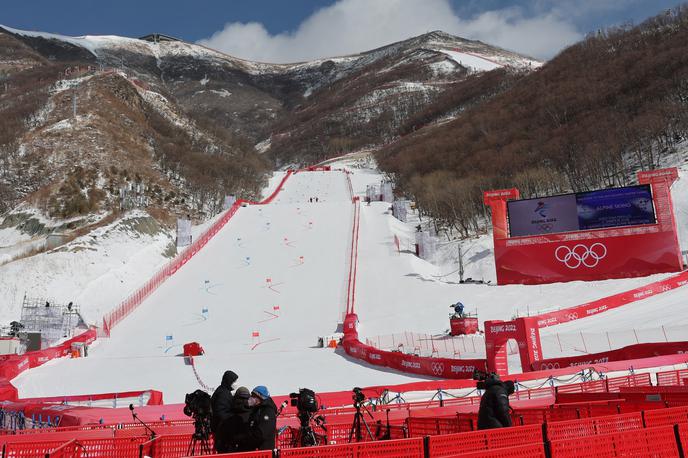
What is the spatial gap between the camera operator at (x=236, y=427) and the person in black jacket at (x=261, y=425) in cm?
7

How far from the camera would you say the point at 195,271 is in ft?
116

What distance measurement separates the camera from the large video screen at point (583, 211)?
2773 centimetres

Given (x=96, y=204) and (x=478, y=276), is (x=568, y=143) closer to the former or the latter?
(x=478, y=276)

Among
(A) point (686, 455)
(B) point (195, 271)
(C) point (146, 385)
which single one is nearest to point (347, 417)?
(A) point (686, 455)

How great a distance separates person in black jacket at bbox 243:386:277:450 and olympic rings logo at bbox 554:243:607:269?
26.3 meters

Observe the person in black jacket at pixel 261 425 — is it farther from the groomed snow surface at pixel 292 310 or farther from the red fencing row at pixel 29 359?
the red fencing row at pixel 29 359

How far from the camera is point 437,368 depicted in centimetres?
1725

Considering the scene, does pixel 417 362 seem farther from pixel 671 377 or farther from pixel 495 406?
pixel 495 406

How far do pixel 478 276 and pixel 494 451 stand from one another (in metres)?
34.0

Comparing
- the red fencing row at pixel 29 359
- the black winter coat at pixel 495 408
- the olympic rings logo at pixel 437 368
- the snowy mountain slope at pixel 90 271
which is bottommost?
the black winter coat at pixel 495 408

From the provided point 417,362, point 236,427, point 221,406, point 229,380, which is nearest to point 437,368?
point 417,362

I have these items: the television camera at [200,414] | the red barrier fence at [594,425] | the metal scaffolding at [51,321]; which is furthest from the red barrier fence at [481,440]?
the metal scaffolding at [51,321]

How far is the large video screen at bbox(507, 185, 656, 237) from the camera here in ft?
91.0

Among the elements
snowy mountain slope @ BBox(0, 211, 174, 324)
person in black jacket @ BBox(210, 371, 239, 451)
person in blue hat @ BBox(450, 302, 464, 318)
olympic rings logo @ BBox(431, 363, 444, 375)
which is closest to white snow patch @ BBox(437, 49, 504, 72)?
snowy mountain slope @ BBox(0, 211, 174, 324)
